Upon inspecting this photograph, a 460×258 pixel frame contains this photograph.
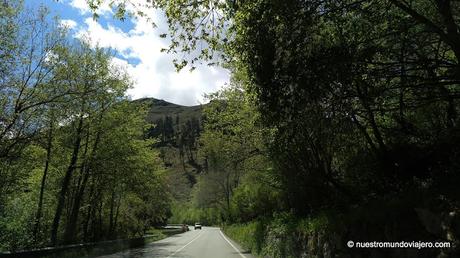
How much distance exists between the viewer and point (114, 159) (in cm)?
3005

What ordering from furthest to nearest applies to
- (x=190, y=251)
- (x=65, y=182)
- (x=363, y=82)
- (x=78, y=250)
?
(x=65, y=182), (x=190, y=251), (x=78, y=250), (x=363, y=82)

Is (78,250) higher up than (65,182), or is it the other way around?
(65,182)

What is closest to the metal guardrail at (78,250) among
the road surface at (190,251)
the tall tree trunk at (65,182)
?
the road surface at (190,251)

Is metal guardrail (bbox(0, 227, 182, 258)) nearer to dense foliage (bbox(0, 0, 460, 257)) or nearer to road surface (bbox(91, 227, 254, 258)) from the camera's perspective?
road surface (bbox(91, 227, 254, 258))

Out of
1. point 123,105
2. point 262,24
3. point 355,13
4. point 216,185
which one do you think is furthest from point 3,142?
point 216,185

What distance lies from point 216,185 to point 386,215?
64158mm

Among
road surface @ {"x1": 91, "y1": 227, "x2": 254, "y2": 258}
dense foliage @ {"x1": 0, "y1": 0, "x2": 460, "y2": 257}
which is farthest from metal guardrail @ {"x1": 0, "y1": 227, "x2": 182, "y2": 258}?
dense foliage @ {"x1": 0, "y1": 0, "x2": 460, "y2": 257}

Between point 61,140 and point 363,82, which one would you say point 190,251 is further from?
point 363,82

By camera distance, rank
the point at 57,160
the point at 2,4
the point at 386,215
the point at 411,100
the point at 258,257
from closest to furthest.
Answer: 1. the point at 386,215
2. the point at 411,100
3. the point at 2,4
4. the point at 258,257
5. the point at 57,160

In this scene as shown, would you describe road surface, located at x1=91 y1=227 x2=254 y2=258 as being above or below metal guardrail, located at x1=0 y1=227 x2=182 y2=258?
below

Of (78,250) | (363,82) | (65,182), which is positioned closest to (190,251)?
(78,250)

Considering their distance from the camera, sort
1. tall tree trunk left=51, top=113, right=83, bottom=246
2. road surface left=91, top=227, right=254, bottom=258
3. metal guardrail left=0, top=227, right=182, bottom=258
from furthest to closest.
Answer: tall tree trunk left=51, top=113, right=83, bottom=246
road surface left=91, top=227, right=254, bottom=258
metal guardrail left=0, top=227, right=182, bottom=258

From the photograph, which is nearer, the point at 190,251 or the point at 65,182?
the point at 190,251

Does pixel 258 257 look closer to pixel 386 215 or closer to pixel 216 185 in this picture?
pixel 386 215
